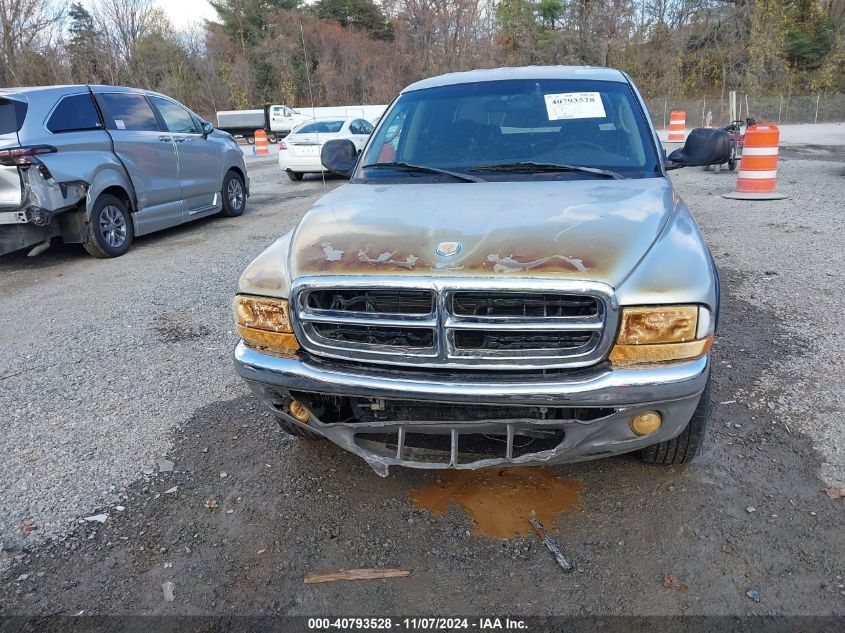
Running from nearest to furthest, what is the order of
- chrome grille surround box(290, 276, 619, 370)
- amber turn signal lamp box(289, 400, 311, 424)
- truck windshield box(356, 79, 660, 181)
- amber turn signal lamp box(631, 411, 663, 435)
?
chrome grille surround box(290, 276, 619, 370) → amber turn signal lamp box(631, 411, 663, 435) → amber turn signal lamp box(289, 400, 311, 424) → truck windshield box(356, 79, 660, 181)

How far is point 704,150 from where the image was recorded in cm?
380

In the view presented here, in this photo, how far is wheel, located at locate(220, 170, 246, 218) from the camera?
32.7 ft

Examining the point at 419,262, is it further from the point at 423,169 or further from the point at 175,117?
the point at 175,117

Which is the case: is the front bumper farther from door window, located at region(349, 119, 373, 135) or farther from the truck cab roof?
door window, located at region(349, 119, 373, 135)

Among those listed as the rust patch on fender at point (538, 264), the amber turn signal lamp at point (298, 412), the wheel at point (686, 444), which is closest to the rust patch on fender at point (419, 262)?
the rust patch on fender at point (538, 264)

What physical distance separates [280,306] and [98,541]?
129 centimetres

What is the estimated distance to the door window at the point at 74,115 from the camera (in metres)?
6.91

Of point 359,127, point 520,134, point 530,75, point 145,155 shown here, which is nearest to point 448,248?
point 520,134

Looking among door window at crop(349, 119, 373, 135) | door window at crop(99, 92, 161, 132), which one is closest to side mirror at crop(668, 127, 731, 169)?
door window at crop(99, 92, 161, 132)

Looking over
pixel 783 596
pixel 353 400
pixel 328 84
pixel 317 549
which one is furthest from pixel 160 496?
pixel 328 84

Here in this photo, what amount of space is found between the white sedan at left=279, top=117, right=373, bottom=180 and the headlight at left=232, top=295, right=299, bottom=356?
1180 centimetres

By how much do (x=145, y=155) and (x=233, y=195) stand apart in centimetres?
230

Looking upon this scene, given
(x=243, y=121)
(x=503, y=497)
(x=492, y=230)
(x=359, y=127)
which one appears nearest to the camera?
(x=492, y=230)

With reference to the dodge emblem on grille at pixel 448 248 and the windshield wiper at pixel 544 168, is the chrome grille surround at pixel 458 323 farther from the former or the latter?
the windshield wiper at pixel 544 168
